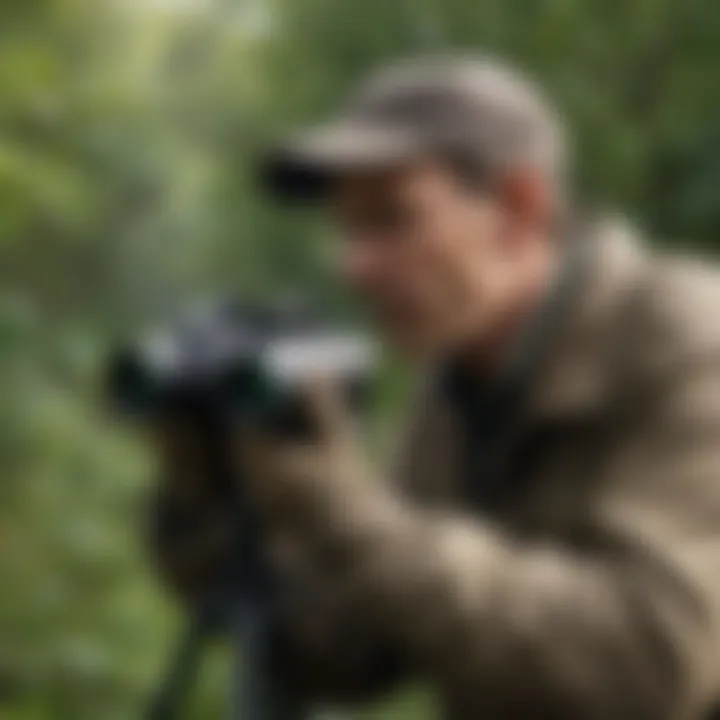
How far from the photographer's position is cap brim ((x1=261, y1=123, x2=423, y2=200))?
22.3 inches

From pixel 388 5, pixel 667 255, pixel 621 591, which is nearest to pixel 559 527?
pixel 621 591

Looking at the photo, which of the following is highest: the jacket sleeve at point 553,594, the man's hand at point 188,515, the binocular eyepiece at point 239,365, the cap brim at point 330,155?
the cap brim at point 330,155

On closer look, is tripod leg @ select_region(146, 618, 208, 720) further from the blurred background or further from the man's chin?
the man's chin

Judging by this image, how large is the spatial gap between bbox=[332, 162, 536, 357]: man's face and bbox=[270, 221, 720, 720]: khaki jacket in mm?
34

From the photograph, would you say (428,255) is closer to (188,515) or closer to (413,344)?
(413,344)

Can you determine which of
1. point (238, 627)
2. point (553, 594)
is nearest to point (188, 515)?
point (238, 627)

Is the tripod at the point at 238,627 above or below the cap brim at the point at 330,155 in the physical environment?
below

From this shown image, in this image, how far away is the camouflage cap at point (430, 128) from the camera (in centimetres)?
57

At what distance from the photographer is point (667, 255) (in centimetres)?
64

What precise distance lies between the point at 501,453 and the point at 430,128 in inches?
5.8

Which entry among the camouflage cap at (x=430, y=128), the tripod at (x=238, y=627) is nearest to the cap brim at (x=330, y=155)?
the camouflage cap at (x=430, y=128)

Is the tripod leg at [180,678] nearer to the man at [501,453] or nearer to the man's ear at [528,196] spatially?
the man at [501,453]

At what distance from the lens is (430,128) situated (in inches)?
22.4

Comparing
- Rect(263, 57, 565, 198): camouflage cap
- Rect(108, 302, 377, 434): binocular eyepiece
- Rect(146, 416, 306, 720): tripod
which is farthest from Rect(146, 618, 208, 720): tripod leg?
Rect(263, 57, 565, 198): camouflage cap
